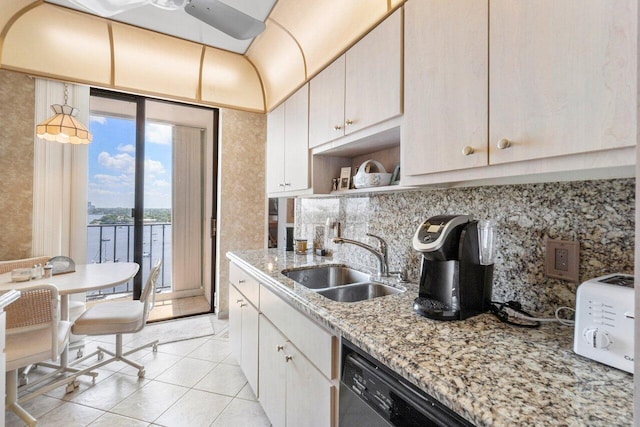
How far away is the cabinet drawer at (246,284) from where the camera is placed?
1.78 metres

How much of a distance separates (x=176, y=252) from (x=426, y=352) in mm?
3721

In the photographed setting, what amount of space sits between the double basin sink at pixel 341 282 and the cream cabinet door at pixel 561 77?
89 centimetres

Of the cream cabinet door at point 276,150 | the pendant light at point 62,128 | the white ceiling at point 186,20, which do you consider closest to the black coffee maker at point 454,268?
the cream cabinet door at point 276,150

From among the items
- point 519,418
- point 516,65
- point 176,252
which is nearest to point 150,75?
point 176,252

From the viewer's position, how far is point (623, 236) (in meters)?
0.86

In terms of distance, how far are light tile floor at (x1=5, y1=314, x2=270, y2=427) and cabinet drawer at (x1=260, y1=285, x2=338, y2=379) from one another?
2.62 ft

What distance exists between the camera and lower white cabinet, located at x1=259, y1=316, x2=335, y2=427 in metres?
1.08

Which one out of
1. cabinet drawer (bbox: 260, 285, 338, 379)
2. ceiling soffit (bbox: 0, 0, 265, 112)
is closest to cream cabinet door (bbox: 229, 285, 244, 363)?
cabinet drawer (bbox: 260, 285, 338, 379)

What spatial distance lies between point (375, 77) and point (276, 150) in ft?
4.32

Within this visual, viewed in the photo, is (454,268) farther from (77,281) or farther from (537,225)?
(77,281)

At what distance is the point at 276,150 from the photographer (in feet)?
8.34

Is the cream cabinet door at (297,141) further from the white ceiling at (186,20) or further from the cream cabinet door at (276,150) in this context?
the white ceiling at (186,20)

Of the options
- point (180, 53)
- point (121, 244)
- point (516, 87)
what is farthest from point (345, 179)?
point (121, 244)

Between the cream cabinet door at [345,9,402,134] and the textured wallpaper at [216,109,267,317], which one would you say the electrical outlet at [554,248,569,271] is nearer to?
the cream cabinet door at [345,9,402,134]
